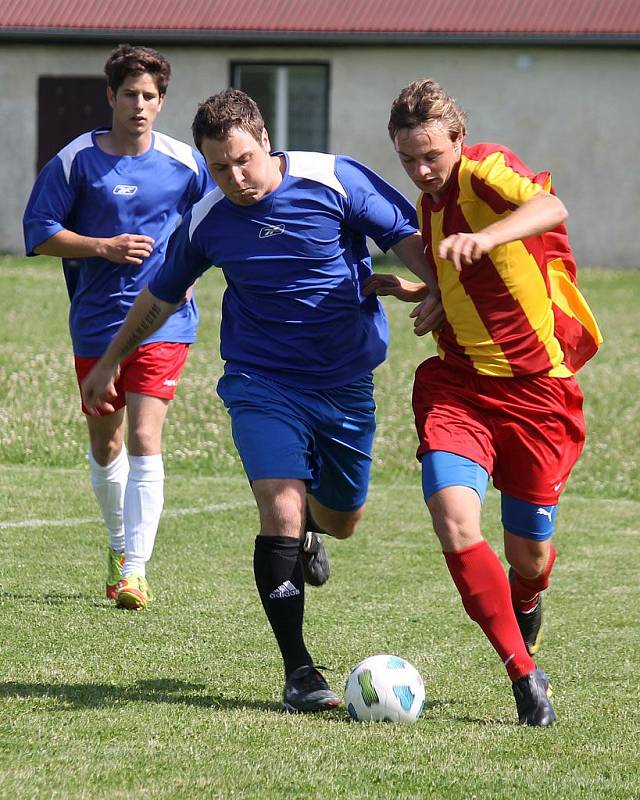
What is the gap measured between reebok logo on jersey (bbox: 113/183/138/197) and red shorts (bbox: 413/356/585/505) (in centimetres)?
216

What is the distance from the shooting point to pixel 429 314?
5070 millimetres

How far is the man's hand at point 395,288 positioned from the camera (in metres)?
5.28

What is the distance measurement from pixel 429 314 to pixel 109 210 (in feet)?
7.19

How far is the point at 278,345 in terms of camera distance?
5.24 m

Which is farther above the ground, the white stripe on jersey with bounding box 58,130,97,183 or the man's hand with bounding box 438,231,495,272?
the white stripe on jersey with bounding box 58,130,97,183

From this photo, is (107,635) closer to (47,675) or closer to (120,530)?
(47,675)

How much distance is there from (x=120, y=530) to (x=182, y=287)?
2.03m

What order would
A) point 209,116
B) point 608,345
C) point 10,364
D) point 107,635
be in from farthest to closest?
point 608,345
point 10,364
point 107,635
point 209,116

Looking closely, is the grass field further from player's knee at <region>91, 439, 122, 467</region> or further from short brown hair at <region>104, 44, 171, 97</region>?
short brown hair at <region>104, 44, 171, 97</region>

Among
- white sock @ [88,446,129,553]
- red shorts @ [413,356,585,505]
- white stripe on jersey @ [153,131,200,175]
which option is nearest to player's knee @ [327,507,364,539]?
red shorts @ [413,356,585,505]

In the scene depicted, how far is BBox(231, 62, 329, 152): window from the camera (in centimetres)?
2484

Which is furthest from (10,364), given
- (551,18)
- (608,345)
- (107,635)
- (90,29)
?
(551,18)

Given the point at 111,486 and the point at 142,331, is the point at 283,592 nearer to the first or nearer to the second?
the point at 142,331

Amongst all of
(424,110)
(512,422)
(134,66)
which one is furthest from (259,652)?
(134,66)
